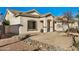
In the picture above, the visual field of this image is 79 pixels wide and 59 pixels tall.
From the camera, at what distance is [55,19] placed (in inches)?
150

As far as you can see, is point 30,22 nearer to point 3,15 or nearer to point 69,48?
point 3,15

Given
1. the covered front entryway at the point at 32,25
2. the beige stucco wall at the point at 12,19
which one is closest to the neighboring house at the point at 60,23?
the covered front entryway at the point at 32,25

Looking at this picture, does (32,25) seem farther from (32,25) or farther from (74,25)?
(74,25)

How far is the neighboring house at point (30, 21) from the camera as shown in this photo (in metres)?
3.75

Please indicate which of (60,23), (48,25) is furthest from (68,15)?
(48,25)

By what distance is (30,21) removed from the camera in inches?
149

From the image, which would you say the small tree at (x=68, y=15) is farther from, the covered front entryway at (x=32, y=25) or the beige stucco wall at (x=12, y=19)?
the beige stucco wall at (x=12, y=19)

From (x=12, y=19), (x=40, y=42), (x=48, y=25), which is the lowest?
(x=40, y=42)

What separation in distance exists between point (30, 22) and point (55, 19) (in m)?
0.42

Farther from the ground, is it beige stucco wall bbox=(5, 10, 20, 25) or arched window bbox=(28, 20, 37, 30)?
beige stucco wall bbox=(5, 10, 20, 25)

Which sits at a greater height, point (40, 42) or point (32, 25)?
point (32, 25)

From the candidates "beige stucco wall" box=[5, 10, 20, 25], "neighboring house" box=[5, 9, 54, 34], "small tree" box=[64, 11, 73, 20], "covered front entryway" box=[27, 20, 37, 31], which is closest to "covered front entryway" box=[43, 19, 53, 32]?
"neighboring house" box=[5, 9, 54, 34]

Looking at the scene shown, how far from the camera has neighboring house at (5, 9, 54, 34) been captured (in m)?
3.75

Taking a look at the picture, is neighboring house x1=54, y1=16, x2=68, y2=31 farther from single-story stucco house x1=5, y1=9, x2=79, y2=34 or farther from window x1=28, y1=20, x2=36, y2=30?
window x1=28, y1=20, x2=36, y2=30
